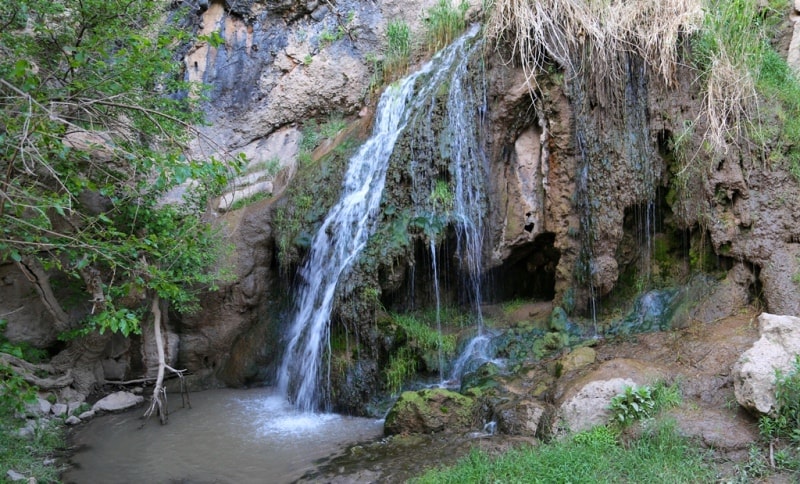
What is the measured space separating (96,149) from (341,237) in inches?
160

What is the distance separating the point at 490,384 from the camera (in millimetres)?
5969

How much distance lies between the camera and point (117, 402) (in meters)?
7.20

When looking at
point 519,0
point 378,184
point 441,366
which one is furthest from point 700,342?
point 519,0

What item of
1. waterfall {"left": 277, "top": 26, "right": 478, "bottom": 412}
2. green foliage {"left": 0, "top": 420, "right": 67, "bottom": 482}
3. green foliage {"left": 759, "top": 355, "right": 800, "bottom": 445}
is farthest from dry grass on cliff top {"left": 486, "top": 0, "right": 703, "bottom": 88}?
green foliage {"left": 0, "top": 420, "right": 67, "bottom": 482}

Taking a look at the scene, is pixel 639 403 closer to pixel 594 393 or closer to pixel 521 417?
pixel 594 393

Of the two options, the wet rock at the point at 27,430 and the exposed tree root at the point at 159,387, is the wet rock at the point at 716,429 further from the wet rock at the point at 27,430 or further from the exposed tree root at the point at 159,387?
the wet rock at the point at 27,430

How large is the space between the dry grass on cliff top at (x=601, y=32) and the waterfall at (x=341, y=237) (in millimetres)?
1277

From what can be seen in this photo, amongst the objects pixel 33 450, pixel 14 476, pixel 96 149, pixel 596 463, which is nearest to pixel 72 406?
pixel 33 450

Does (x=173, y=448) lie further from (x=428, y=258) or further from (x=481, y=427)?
(x=428, y=258)

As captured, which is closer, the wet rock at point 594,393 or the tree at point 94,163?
the tree at point 94,163

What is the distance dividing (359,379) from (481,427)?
5.98 feet

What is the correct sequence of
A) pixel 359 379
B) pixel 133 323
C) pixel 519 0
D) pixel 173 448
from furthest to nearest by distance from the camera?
pixel 519 0, pixel 359 379, pixel 173 448, pixel 133 323

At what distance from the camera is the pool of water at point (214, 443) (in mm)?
5176

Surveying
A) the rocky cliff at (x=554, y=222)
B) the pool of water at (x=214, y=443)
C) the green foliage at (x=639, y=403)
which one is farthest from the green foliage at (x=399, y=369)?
the green foliage at (x=639, y=403)
